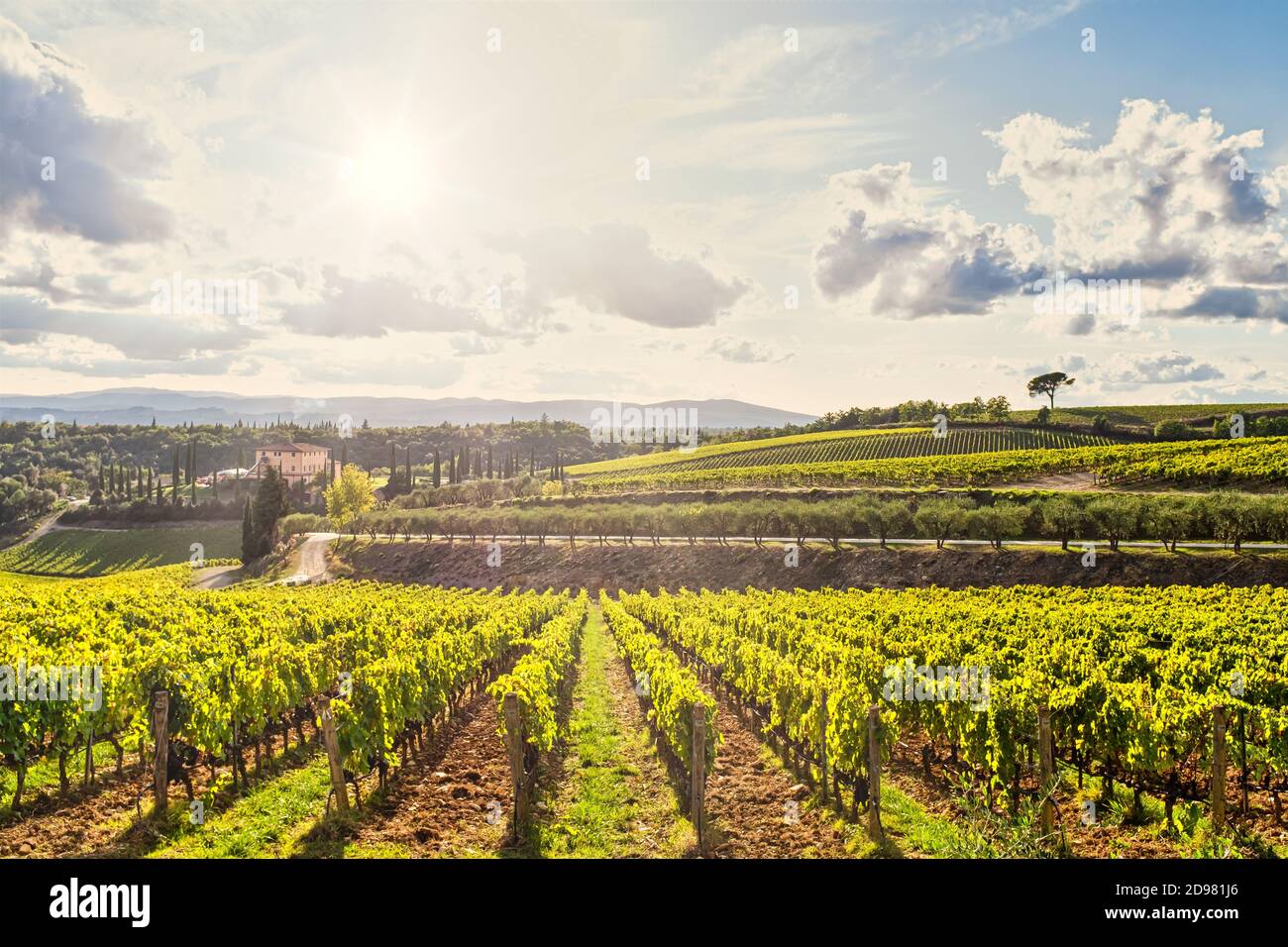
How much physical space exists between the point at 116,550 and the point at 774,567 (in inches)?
3401

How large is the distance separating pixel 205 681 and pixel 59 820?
286 cm

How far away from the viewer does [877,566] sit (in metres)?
47.3

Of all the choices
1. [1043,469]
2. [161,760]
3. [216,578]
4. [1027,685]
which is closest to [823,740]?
[1027,685]

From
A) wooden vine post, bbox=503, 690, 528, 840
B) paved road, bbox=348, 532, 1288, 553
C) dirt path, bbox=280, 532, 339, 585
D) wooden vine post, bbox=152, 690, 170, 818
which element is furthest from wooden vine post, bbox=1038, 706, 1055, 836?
dirt path, bbox=280, 532, 339, 585

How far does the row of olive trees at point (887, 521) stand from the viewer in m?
44.7

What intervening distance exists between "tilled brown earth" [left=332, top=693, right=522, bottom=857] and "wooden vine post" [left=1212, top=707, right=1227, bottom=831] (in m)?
10.4

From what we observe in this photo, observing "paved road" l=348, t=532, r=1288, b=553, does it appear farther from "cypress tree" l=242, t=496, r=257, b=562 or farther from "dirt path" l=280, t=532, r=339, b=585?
"cypress tree" l=242, t=496, r=257, b=562

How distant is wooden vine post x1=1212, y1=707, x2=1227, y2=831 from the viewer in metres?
10.1

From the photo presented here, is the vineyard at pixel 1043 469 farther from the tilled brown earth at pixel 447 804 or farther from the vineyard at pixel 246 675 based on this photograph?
the tilled brown earth at pixel 447 804

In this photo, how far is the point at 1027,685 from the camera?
491 inches

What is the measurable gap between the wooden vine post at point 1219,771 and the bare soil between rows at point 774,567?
113 ft

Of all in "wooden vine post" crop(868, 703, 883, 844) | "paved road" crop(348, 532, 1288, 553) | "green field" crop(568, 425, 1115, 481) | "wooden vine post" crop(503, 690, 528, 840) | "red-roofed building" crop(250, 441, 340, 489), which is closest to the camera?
Result: "wooden vine post" crop(868, 703, 883, 844)
